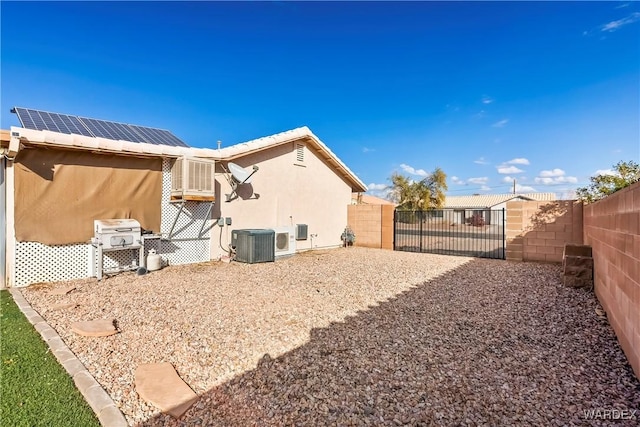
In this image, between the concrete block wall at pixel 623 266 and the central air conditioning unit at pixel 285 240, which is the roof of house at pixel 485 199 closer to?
the central air conditioning unit at pixel 285 240

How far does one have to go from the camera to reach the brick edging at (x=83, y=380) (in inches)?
90.9

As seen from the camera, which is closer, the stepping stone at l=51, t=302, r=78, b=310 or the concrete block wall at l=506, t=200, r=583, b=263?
the stepping stone at l=51, t=302, r=78, b=310

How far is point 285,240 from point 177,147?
463cm

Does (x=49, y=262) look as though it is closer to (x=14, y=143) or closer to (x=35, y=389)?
(x=14, y=143)

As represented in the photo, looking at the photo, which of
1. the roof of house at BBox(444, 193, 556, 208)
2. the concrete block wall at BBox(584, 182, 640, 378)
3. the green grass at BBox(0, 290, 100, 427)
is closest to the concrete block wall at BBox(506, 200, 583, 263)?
the concrete block wall at BBox(584, 182, 640, 378)

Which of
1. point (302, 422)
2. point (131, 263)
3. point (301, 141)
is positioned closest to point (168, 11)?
point (301, 141)

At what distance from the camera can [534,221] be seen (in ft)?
31.7

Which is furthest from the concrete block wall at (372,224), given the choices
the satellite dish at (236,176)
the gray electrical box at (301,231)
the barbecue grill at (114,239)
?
the barbecue grill at (114,239)

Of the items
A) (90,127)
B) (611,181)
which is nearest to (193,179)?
(90,127)

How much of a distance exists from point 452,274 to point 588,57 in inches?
332

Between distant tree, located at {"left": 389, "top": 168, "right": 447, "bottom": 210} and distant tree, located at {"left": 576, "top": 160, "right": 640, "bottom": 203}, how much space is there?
21209 mm

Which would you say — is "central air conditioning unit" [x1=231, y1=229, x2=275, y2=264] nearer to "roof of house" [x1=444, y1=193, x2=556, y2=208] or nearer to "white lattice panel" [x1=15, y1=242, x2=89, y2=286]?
"white lattice panel" [x1=15, y1=242, x2=89, y2=286]

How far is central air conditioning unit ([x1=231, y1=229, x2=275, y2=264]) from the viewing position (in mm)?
9375

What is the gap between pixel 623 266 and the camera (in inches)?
139
